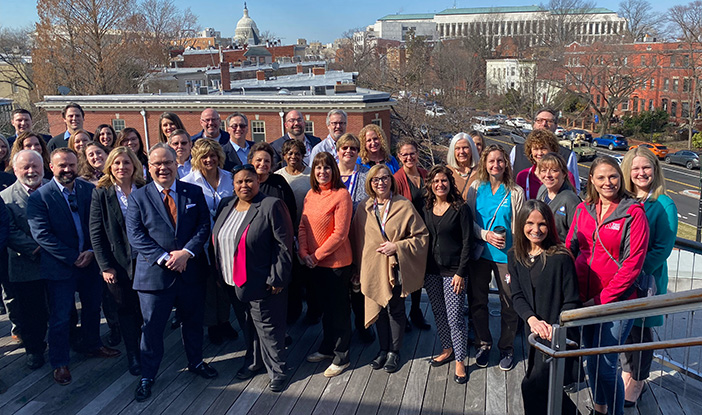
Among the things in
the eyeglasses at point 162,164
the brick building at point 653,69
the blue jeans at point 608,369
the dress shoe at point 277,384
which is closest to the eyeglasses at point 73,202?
the eyeglasses at point 162,164

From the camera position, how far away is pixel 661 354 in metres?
4.29

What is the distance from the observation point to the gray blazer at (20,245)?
Answer: 4367 mm

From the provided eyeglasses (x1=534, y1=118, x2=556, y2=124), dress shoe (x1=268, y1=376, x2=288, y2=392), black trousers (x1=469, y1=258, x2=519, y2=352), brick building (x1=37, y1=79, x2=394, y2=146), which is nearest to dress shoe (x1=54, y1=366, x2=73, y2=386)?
dress shoe (x1=268, y1=376, x2=288, y2=392)

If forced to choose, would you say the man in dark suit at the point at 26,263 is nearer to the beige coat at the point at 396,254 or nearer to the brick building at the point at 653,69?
the beige coat at the point at 396,254

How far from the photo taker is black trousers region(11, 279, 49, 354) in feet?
14.8

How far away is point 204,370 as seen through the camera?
4430 millimetres

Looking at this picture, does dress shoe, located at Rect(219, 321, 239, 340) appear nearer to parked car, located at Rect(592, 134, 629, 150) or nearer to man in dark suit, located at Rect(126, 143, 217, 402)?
man in dark suit, located at Rect(126, 143, 217, 402)

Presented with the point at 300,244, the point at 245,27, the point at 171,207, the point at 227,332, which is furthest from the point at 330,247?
the point at 245,27

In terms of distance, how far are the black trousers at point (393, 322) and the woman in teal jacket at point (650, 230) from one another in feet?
5.53

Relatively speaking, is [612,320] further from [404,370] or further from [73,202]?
[73,202]

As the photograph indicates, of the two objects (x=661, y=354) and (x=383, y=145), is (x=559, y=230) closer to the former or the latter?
(x=661, y=354)

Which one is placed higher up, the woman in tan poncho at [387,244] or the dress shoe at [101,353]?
the woman in tan poncho at [387,244]

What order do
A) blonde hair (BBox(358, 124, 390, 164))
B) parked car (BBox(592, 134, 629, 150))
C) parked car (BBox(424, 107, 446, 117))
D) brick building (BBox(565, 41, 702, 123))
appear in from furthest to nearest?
brick building (BBox(565, 41, 702, 123)) → parked car (BBox(592, 134, 629, 150)) → parked car (BBox(424, 107, 446, 117)) → blonde hair (BBox(358, 124, 390, 164))

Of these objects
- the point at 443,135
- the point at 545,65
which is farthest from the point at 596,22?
the point at 443,135
